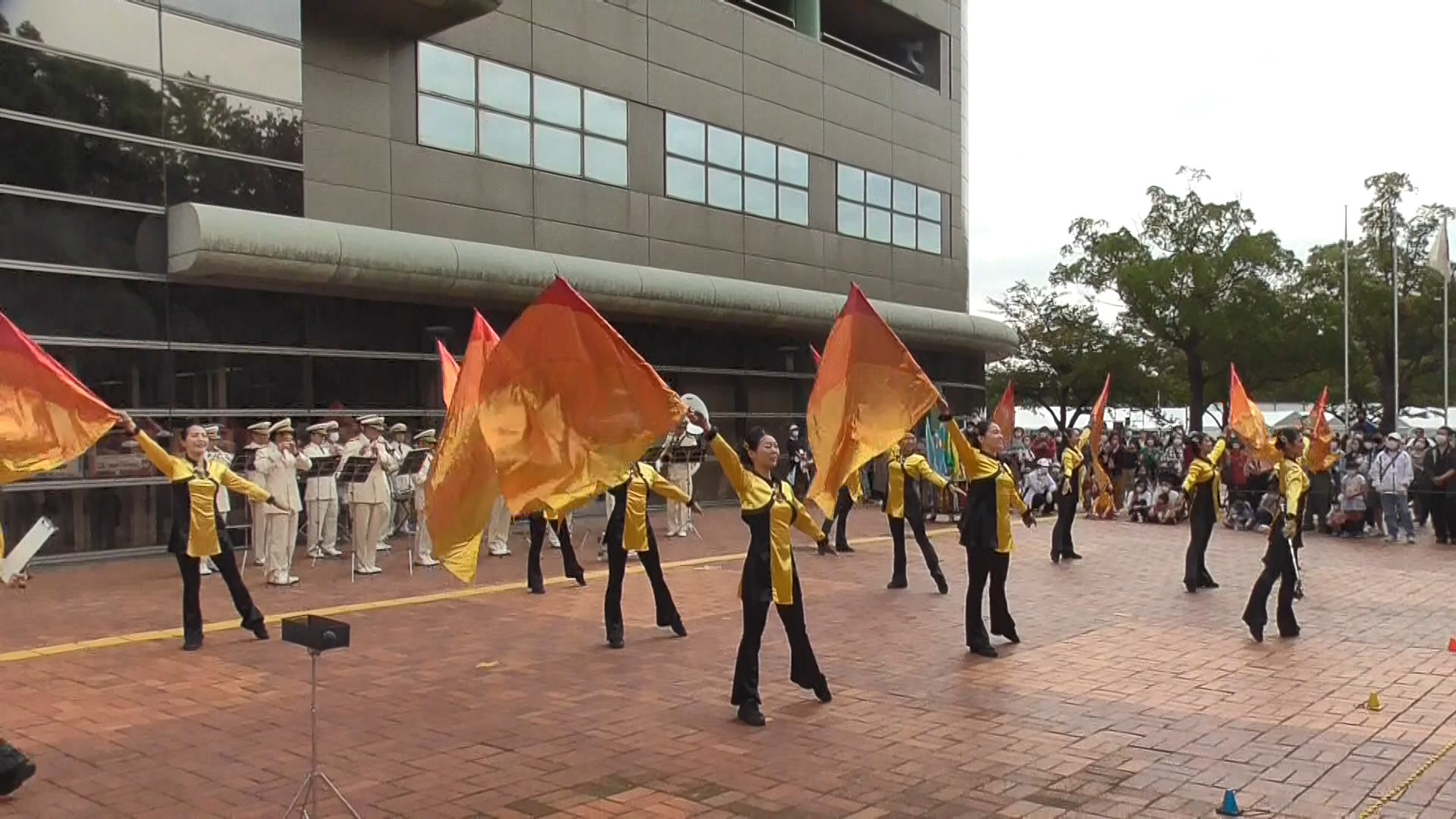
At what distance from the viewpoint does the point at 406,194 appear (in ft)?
63.0

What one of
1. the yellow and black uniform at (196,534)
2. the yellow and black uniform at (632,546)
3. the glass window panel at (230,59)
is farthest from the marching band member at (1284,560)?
the glass window panel at (230,59)

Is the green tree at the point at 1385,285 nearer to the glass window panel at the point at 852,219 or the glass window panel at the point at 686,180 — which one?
the glass window panel at the point at 852,219

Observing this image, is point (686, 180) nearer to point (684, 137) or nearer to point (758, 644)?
point (684, 137)

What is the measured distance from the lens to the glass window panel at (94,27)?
49.4ft

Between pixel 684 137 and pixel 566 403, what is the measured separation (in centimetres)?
1793

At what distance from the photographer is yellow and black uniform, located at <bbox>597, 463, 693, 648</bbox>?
32.8ft

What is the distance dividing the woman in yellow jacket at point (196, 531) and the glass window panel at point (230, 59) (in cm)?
867

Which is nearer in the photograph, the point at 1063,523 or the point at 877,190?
the point at 1063,523

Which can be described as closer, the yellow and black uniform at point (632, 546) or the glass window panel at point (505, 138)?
the yellow and black uniform at point (632, 546)

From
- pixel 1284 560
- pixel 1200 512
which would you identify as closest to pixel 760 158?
pixel 1200 512

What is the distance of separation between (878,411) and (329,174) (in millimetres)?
12462

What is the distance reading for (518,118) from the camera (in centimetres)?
2097

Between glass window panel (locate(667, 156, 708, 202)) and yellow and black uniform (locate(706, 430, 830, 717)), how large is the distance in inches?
653

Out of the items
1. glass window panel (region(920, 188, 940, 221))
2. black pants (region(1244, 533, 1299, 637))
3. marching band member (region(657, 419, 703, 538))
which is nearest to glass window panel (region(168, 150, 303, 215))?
marching band member (region(657, 419, 703, 538))
